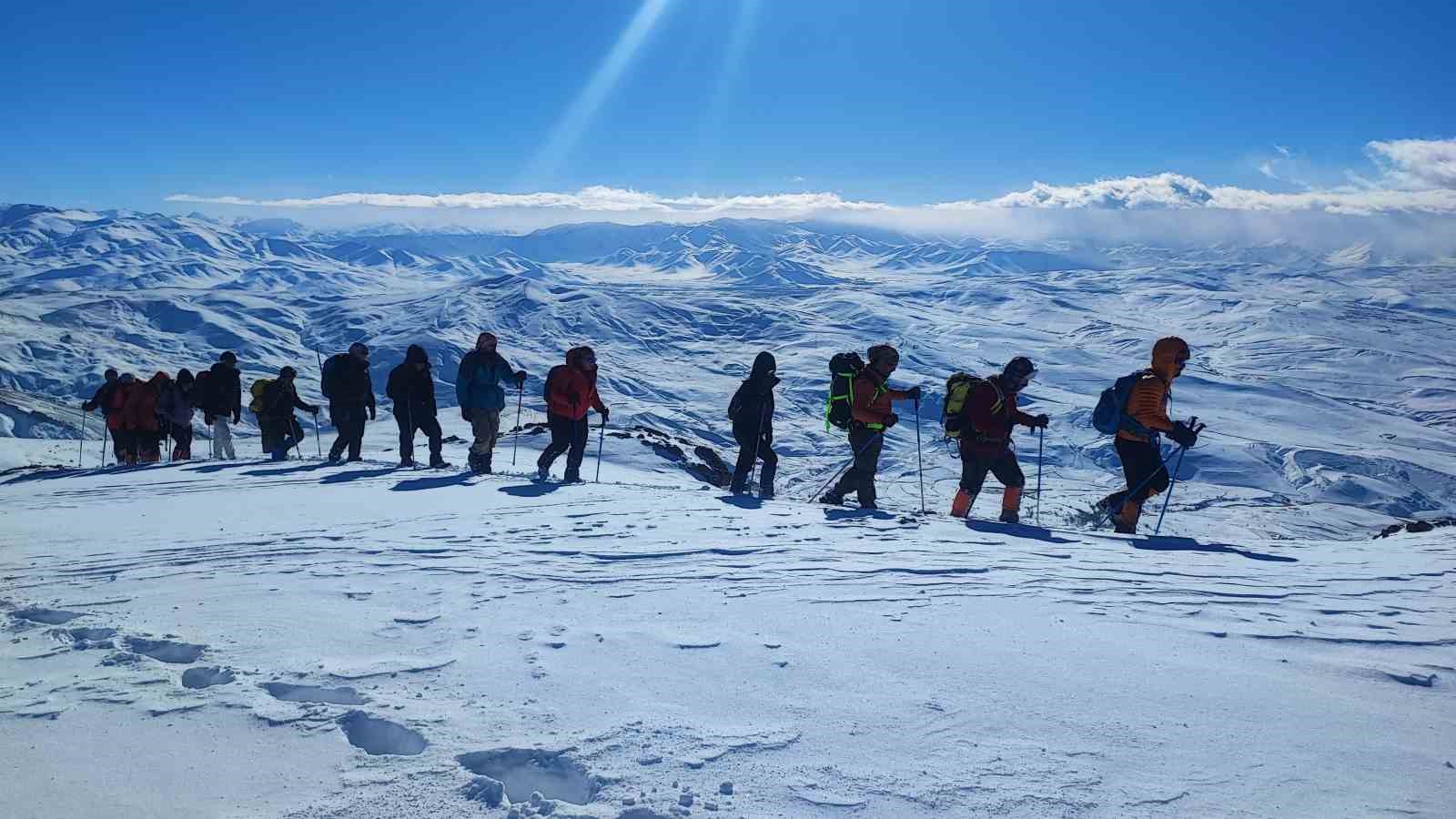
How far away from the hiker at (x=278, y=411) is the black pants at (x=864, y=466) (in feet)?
33.3

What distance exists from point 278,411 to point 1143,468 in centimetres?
1404

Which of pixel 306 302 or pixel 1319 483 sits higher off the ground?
pixel 306 302

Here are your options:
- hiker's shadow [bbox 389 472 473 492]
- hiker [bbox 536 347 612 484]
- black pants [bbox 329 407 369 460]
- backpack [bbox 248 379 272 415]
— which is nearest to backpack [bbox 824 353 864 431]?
hiker [bbox 536 347 612 484]

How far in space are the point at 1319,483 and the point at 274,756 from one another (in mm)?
78914

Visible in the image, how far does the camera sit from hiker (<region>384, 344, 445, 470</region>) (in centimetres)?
1278

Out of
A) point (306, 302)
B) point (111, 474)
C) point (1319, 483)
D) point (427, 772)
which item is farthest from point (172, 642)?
point (306, 302)

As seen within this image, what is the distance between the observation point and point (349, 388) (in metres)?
13.2

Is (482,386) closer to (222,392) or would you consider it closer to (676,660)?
(222,392)

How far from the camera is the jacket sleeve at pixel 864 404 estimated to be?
396 inches

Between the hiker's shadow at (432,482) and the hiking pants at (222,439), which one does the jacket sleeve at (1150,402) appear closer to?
the hiker's shadow at (432,482)

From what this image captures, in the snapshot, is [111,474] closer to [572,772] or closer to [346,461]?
[346,461]

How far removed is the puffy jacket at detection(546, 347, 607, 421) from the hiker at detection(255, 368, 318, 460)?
20.0 ft

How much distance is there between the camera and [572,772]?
309 centimetres

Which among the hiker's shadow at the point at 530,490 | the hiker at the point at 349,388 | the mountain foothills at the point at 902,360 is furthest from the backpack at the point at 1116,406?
the mountain foothills at the point at 902,360
